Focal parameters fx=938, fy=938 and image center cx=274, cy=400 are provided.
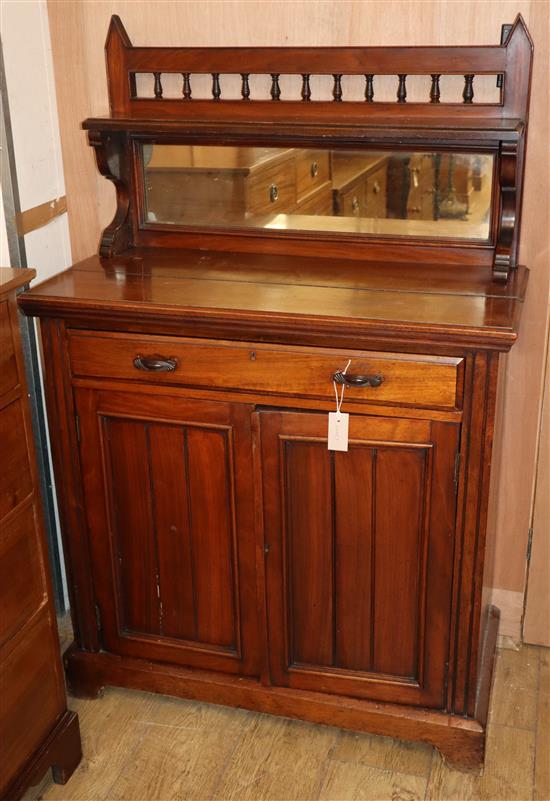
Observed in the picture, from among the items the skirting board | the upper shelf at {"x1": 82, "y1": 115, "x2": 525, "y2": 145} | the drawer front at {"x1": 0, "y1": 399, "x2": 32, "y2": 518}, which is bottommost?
the skirting board

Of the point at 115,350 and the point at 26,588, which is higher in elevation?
the point at 115,350

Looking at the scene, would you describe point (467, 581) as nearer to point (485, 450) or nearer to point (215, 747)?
point (485, 450)

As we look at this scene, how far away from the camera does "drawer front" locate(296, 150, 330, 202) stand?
2158 mm

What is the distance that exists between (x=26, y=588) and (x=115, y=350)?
1.72 ft

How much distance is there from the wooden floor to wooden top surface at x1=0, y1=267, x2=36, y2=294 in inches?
44.0

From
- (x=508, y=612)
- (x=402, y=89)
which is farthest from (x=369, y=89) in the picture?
(x=508, y=612)

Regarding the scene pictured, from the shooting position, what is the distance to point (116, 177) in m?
2.23

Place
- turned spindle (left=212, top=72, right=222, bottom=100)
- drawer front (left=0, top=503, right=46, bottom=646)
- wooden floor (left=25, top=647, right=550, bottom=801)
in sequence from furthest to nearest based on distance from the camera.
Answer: turned spindle (left=212, top=72, right=222, bottom=100) → wooden floor (left=25, top=647, right=550, bottom=801) → drawer front (left=0, top=503, right=46, bottom=646)

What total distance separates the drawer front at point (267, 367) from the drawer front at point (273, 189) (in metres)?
0.48

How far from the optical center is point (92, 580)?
224 centimetres

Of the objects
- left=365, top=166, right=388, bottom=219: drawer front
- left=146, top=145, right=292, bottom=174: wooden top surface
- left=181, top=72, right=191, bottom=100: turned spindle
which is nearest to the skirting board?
left=365, top=166, right=388, bottom=219: drawer front

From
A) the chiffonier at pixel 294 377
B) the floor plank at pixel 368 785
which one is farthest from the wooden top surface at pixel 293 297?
the floor plank at pixel 368 785

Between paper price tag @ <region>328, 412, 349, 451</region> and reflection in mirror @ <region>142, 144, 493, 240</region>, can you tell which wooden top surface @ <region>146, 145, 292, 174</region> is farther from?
paper price tag @ <region>328, 412, 349, 451</region>

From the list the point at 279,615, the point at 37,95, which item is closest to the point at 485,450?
the point at 279,615
